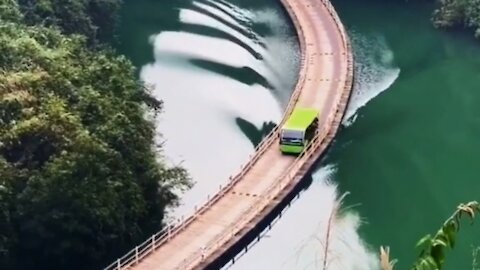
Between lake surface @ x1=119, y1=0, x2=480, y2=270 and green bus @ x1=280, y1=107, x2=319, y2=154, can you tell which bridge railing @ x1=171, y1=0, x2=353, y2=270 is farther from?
lake surface @ x1=119, y1=0, x2=480, y2=270

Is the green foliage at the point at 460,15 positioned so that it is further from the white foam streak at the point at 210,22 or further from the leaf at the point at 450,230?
the leaf at the point at 450,230

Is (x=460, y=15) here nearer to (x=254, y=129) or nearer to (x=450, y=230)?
(x=254, y=129)

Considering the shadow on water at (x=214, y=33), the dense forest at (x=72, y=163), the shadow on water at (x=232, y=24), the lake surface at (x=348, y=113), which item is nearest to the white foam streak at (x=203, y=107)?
the lake surface at (x=348, y=113)

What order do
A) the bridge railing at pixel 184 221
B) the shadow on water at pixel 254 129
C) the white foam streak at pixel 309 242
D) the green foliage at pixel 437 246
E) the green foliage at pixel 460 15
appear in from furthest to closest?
the green foliage at pixel 460 15, the shadow on water at pixel 254 129, the white foam streak at pixel 309 242, the bridge railing at pixel 184 221, the green foliage at pixel 437 246

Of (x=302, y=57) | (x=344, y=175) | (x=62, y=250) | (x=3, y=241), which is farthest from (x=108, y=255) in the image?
(x=302, y=57)

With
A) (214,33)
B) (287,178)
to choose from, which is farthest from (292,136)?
(214,33)
